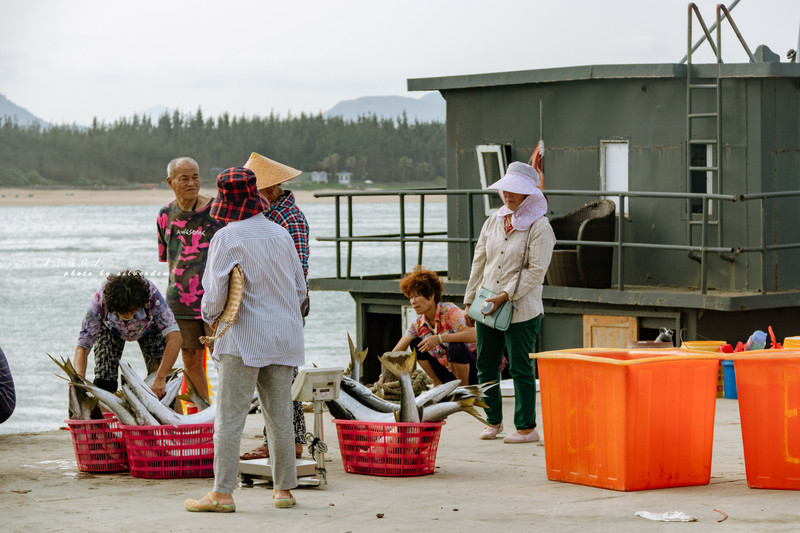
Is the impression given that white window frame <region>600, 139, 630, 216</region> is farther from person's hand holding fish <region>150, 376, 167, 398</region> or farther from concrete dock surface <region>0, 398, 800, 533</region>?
person's hand holding fish <region>150, 376, 167, 398</region>

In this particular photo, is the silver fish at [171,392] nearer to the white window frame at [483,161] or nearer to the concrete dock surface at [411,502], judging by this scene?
the concrete dock surface at [411,502]

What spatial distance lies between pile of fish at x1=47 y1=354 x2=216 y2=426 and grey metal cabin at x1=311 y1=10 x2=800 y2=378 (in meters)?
6.22

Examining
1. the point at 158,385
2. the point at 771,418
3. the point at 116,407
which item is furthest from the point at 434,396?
the point at 771,418

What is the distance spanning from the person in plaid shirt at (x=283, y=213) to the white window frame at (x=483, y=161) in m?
8.00

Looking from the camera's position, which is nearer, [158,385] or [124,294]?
[124,294]

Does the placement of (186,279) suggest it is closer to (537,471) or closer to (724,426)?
(537,471)

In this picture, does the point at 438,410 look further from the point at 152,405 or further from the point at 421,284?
the point at 421,284

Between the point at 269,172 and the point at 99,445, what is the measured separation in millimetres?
1867

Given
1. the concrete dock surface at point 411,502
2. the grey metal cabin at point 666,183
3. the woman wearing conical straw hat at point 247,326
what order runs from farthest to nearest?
1. the grey metal cabin at point 666,183
2. the woman wearing conical straw hat at point 247,326
3. the concrete dock surface at point 411,502

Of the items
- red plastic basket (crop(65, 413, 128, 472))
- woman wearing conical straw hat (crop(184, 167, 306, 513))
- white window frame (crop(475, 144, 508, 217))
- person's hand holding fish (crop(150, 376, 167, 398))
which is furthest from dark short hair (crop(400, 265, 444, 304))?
white window frame (crop(475, 144, 508, 217))

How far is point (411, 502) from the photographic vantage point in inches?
256

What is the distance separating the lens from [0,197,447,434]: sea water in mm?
42125

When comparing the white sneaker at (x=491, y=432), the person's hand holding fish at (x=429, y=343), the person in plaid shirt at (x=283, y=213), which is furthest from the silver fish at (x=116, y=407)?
the person's hand holding fish at (x=429, y=343)

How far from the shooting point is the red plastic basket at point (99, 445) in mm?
7387
